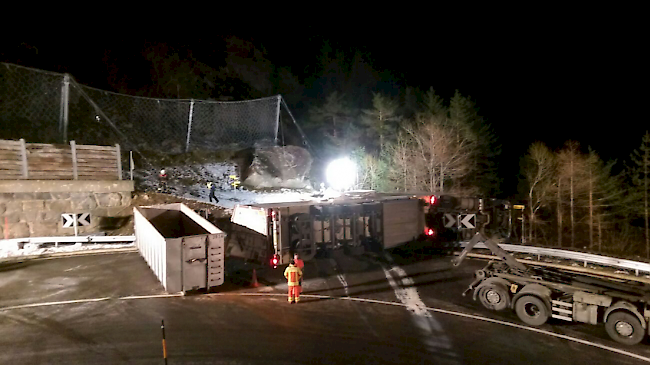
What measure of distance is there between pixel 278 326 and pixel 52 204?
557 inches

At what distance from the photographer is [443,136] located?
107 ft

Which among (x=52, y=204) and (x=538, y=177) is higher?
(x=538, y=177)

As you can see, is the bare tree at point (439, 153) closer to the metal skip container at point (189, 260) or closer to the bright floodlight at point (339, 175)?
the bright floodlight at point (339, 175)

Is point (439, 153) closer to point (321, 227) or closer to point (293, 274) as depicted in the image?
point (321, 227)

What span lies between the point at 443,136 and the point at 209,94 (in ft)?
67.3

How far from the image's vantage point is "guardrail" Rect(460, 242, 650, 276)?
484 inches

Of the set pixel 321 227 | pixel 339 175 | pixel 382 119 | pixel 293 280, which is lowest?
pixel 293 280

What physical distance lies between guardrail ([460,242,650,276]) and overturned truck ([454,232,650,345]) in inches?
139

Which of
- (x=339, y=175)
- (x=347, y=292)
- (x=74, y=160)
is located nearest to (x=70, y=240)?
(x=74, y=160)

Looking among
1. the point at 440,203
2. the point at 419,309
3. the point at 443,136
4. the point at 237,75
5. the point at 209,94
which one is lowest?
the point at 419,309

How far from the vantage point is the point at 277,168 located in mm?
29547

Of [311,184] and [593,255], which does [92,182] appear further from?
[593,255]

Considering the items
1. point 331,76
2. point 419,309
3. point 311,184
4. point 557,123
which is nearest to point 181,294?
point 419,309

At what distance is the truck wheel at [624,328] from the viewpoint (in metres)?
8.05
